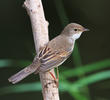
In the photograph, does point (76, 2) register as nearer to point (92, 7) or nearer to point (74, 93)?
point (92, 7)

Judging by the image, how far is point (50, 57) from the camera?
5918mm

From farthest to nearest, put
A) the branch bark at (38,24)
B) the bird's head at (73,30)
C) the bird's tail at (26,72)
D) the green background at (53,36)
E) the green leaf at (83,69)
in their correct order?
the green background at (53,36) → the bird's head at (73,30) → the green leaf at (83,69) → the branch bark at (38,24) → the bird's tail at (26,72)

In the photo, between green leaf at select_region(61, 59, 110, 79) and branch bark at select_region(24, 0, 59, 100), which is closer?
branch bark at select_region(24, 0, 59, 100)

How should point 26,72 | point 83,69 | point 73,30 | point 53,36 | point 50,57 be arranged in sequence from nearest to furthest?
point 26,72
point 50,57
point 83,69
point 73,30
point 53,36

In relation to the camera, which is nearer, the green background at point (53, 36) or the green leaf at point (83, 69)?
the green leaf at point (83, 69)

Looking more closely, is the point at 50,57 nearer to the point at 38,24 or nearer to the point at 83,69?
the point at 83,69

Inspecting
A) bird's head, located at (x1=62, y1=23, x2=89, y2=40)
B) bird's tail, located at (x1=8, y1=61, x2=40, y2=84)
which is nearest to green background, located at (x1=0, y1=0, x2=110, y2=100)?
bird's head, located at (x1=62, y1=23, x2=89, y2=40)

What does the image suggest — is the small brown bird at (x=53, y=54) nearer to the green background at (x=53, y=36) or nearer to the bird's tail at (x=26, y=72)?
Result: the bird's tail at (x=26, y=72)

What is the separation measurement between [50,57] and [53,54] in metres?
0.11

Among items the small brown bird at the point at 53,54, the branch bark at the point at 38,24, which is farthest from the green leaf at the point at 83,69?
the branch bark at the point at 38,24

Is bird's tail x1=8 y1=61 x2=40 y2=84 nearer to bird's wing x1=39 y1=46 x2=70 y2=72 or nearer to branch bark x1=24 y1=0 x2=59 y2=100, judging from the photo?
bird's wing x1=39 y1=46 x2=70 y2=72

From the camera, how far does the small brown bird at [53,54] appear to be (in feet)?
17.9

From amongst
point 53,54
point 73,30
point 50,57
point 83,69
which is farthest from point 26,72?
point 73,30

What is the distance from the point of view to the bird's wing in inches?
219
